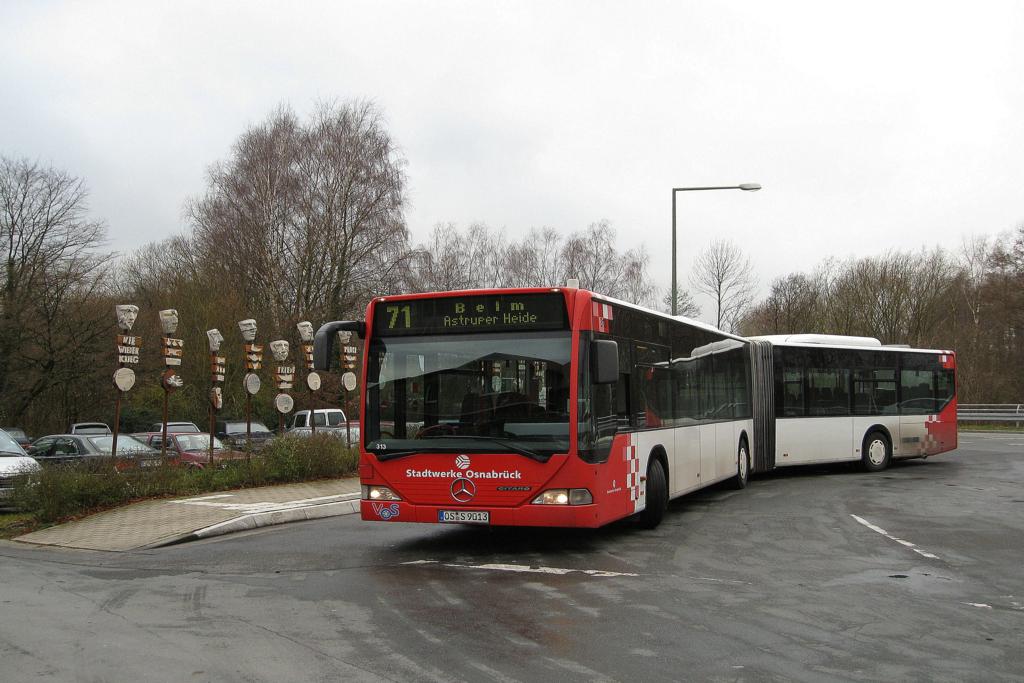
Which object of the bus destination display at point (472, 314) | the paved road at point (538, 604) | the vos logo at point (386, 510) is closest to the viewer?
the paved road at point (538, 604)

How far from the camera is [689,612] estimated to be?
744 cm

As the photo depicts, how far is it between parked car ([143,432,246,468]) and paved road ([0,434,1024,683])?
5.58m

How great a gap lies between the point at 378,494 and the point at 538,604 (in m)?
3.05

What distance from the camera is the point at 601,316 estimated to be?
34.7ft

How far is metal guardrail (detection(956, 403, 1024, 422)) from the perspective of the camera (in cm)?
4017

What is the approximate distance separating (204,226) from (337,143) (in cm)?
739

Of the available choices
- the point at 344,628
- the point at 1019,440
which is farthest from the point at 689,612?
the point at 1019,440

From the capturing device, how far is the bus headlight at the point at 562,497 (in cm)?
962

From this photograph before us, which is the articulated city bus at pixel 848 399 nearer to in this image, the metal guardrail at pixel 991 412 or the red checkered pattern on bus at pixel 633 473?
the red checkered pattern on bus at pixel 633 473

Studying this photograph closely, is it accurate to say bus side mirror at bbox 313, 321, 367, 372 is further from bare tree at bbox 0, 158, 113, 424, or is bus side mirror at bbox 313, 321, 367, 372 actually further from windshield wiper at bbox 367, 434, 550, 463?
bare tree at bbox 0, 158, 113, 424

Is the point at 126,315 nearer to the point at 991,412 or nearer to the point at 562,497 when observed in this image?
the point at 562,497

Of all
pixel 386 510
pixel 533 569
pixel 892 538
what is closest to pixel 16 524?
pixel 386 510

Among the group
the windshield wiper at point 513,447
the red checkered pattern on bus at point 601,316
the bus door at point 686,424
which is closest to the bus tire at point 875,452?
the bus door at point 686,424

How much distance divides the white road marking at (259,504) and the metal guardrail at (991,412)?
33.4m
